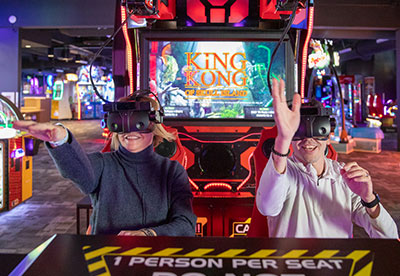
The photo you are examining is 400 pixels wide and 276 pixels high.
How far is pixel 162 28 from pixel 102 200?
1486mm

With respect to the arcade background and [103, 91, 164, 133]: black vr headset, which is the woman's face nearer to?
[103, 91, 164, 133]: black vr headset

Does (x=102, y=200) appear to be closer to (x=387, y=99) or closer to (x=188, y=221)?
(x=188, y=221)

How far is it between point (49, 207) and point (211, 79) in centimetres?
280

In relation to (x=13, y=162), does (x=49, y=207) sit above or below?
below

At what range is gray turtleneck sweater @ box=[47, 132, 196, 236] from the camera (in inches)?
49.9

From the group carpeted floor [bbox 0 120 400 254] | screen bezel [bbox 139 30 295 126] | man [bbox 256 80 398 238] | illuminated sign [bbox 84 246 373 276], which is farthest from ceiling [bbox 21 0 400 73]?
illuminated sign [bbox 84 246 373 276]

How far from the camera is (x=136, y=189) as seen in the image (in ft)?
4.29

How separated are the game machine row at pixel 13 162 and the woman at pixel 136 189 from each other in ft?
9.52

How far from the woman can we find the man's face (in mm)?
447

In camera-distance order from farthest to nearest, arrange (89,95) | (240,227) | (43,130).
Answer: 1. (89,95)
2. (240,227)
3. (43,130)

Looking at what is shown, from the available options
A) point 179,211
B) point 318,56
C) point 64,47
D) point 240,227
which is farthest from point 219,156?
point 64,47

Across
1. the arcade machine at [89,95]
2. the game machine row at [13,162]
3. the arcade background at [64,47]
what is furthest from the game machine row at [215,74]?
the arcade machine at [89,95]

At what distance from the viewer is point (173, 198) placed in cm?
133

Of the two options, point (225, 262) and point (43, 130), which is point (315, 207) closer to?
point (225, 262)
